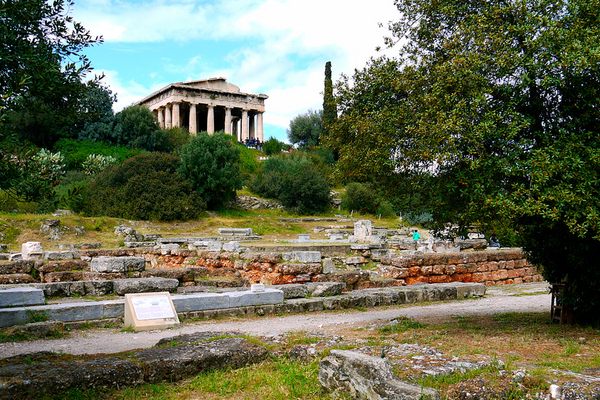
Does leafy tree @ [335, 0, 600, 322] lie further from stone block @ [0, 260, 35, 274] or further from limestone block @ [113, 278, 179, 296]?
stone block @ [0, 260, 35, 274]

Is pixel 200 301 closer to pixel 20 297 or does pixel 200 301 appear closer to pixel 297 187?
pixel 20 297

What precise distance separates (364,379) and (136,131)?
49.3 metres

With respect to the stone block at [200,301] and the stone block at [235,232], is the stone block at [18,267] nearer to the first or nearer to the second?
the stone block at [200,301]

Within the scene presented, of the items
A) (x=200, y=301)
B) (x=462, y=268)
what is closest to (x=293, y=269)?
(x=200, y=301)

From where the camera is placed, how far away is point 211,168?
4112 cm

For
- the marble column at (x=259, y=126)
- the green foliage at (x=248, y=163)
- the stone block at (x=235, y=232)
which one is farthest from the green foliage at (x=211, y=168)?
the marble column at (x=259, y=126)

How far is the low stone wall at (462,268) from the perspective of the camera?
1557 centimetres

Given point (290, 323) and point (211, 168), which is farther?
point (211, 168)

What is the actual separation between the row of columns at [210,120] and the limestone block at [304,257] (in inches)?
1920

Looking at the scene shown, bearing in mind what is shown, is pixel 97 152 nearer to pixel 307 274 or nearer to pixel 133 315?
pixel 307 274

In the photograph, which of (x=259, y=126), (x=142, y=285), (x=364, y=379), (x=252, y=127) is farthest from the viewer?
(x=252, y=127)

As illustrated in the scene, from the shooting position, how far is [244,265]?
15.2 meters

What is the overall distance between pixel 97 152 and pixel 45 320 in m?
42.6

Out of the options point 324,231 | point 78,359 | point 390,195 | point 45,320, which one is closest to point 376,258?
point 390,195
